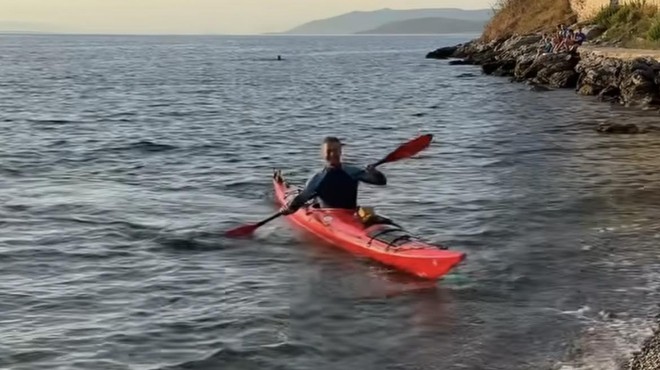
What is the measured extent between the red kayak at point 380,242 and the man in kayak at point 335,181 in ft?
0.63

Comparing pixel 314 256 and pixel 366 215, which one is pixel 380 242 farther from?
pixel 314 256

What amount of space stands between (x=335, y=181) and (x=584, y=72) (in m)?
24.3

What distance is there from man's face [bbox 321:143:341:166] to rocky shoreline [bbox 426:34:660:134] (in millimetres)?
13032

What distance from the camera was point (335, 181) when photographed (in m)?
11.6

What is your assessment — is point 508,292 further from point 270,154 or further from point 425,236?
point 270,154

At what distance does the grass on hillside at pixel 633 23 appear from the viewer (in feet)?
111

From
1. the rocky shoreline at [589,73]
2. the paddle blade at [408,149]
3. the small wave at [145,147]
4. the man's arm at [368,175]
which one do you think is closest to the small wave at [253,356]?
the man's arm at [368,175]

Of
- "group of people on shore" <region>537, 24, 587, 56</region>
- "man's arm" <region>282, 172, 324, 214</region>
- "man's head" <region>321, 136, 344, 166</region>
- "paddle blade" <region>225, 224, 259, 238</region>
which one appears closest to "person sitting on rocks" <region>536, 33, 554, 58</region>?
"group of people on shore" <region>537, 24, 587, 56</region>

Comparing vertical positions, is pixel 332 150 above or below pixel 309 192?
above

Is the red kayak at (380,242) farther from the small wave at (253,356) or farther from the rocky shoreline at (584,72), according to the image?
the rocky shoreline at (584,72)

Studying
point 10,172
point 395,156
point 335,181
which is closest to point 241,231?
point 335,181

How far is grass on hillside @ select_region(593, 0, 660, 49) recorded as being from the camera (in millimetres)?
33844

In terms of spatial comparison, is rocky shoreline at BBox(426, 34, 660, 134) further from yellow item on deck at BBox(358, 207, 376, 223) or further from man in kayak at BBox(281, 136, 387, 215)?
yellow item on deck at BBox(358, 207, 376, 223)

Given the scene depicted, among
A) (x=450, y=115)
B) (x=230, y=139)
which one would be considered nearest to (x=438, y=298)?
(x=230, y=139)
